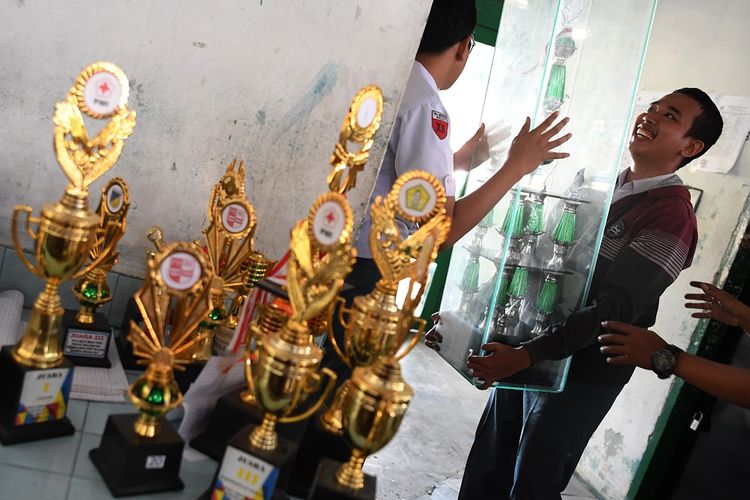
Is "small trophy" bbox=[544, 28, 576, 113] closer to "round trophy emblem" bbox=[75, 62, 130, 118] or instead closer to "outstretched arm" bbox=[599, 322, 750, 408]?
"outstretched arm" bbox=[599, 322, 750, 408]

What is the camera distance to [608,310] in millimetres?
1776

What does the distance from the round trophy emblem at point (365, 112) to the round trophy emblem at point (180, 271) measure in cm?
34

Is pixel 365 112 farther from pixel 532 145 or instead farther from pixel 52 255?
pixel 532 145

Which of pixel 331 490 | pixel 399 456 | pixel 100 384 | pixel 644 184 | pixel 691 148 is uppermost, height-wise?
pixel 691 148

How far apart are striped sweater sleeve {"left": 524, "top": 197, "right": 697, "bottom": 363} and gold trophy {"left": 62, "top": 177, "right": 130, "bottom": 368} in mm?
1148

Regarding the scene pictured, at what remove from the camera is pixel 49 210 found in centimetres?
93

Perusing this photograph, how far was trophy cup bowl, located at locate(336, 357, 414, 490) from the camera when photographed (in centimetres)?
87

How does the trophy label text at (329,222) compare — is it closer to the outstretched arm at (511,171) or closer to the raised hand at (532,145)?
the outstretched arm at (511,171)

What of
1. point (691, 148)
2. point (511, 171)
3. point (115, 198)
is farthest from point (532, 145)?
point (115, 198)

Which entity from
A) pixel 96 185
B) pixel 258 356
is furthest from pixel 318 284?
pixel 96 185

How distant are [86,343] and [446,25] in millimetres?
1153

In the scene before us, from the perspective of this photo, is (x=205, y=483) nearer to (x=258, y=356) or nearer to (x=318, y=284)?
(x=258, y=356)

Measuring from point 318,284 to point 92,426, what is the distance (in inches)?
18.5

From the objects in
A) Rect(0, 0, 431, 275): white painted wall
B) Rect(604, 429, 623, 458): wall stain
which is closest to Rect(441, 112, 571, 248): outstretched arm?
Rect(0, 0, 431, 275): white painted wall
